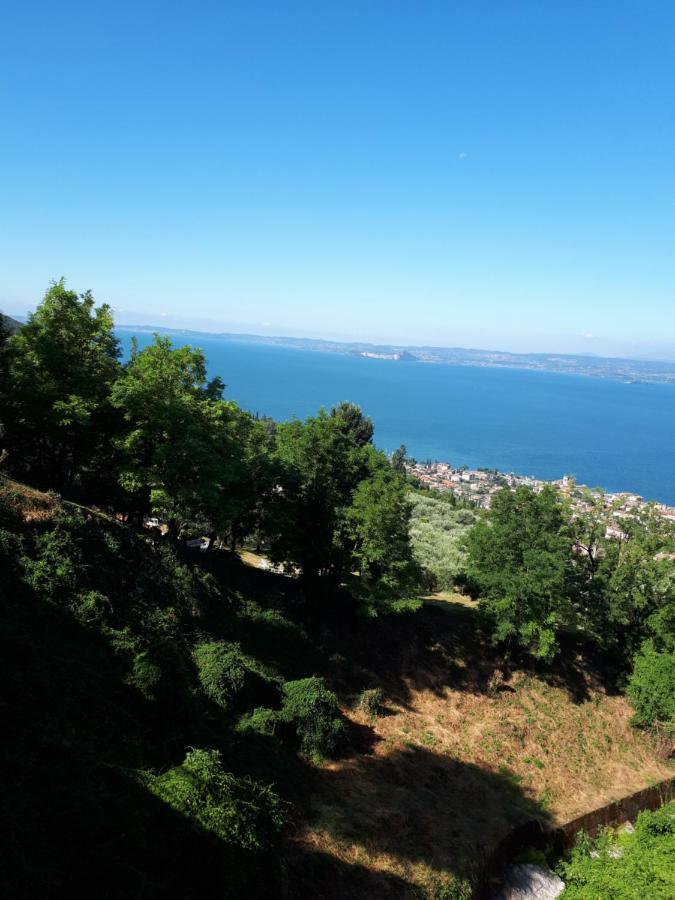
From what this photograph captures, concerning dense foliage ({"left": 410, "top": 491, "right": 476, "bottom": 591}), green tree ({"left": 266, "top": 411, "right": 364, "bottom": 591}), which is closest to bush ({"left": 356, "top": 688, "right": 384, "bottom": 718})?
green tree ({"left": 266, "top": 411, "right": 364, "bottom": 591})

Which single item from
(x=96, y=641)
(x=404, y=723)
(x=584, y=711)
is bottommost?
(x=584, y=711)

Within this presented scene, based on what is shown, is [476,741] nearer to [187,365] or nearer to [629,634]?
[629,634]

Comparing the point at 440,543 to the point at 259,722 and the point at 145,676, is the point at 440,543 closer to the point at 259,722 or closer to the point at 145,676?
the point at 259,722

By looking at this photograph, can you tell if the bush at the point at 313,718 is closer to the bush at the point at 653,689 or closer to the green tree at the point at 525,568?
the green tree at the point at 525,568

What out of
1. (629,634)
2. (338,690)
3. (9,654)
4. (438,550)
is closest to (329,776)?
(338,690)

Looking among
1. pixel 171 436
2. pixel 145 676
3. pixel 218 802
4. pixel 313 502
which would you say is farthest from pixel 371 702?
pixel 171 436

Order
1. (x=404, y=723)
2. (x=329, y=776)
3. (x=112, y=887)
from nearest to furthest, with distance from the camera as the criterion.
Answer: (x=112, y=887) → (x=329, y=776) → (x=404, y=723)

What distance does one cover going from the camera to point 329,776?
19109 millimetres

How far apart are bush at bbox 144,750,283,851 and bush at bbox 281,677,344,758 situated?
839 cm

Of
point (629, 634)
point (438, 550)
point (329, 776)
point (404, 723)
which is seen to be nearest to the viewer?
point (329, 776)

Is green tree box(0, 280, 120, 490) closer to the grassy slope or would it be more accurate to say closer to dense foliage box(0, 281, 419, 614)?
dense foliage box(0, 281, 419, 614)

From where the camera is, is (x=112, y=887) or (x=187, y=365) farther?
(x=187, y=365)

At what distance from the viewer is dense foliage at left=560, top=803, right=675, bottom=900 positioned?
16.0 m

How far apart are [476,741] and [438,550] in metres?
20.8
